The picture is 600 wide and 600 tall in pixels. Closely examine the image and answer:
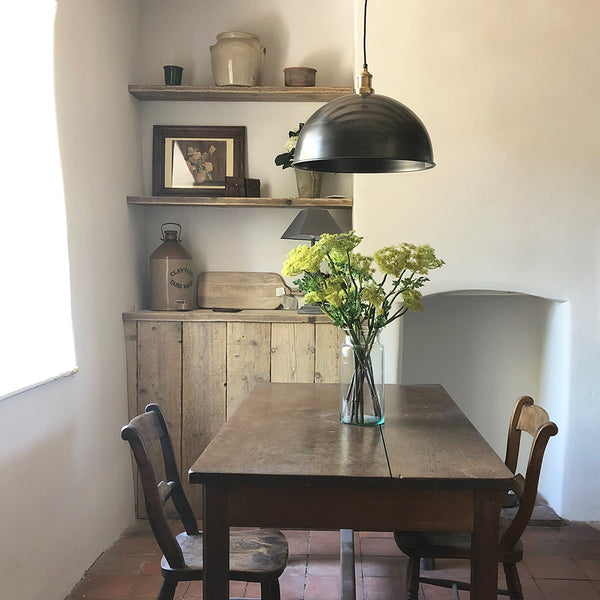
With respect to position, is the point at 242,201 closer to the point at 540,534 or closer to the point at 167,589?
the point at 167,589

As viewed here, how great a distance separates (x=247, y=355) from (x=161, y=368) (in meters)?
0.47

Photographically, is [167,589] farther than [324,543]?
No

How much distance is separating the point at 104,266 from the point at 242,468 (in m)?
1.88

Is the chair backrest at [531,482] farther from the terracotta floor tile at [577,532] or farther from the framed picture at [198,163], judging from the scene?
the framed picture at [198,163]

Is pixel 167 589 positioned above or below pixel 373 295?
below

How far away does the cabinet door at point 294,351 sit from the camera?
383 cm

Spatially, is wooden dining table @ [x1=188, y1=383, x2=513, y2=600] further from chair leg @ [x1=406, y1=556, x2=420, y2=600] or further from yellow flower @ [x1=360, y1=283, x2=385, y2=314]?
chair leg @ [x1=406, y1=556, x2=420, y2=600]

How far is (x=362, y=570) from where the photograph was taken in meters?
3.33

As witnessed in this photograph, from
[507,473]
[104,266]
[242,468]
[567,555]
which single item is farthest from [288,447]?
[567,555]

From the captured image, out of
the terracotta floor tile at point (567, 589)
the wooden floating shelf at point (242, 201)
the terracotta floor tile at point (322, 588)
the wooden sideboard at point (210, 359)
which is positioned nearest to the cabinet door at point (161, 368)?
the wooden sideboard at point (210, 359)

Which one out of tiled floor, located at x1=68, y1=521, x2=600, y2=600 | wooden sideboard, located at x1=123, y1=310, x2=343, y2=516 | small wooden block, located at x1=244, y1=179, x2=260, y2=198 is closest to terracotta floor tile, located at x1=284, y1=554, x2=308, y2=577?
tiled floor, located at x1=68, y1=521, x2=600, y2=600

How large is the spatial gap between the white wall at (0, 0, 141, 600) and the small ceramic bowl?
Answer: 2.89 feet

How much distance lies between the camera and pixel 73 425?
312cm

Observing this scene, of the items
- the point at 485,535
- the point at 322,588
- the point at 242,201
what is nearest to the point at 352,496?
the point at 485,535
